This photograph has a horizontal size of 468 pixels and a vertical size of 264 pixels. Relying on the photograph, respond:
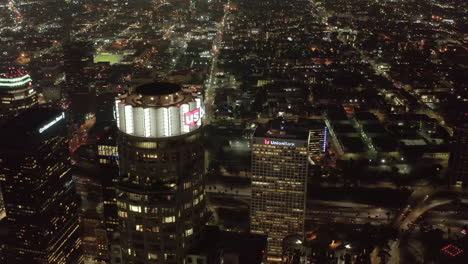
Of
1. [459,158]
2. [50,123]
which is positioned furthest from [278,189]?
[459,158]

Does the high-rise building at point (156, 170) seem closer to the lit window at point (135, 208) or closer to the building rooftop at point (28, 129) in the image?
the lit window at point (135, 208)

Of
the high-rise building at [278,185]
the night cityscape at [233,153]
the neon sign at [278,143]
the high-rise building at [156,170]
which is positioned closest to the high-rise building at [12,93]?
the night cityscape at [233,153]

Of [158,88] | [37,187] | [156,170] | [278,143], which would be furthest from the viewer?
[278,143]

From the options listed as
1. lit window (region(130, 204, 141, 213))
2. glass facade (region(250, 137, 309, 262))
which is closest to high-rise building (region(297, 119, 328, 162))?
glass facade (region(250, 137, 309, 262))

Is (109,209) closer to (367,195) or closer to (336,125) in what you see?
(367,195)

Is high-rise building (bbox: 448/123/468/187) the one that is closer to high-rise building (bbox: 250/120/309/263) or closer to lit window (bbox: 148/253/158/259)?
high-rise building (bbox: 250/120/309/263)

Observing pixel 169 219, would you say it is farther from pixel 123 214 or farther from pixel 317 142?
pixel 317 142

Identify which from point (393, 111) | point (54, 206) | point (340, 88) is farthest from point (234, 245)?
point (340, 88)
